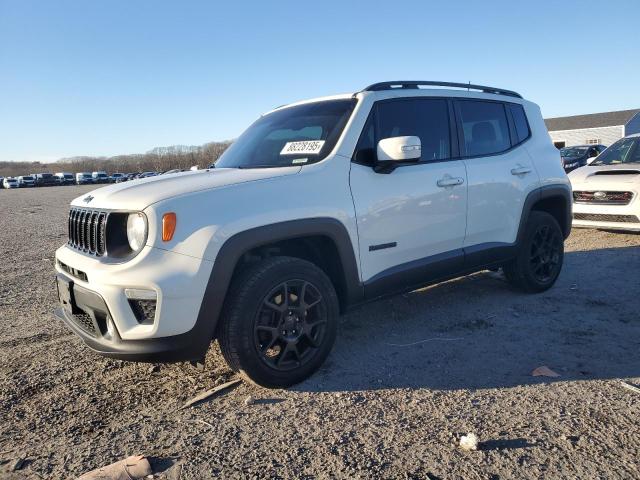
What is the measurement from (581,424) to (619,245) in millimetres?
5723

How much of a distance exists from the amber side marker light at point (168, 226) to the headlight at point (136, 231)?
110mm

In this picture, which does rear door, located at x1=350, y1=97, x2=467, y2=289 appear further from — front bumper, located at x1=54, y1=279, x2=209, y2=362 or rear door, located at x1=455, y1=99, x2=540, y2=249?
front bumper, located at x1=54, y1=279, x2=209, y2=362

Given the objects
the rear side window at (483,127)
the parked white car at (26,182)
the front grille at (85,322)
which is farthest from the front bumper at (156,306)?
the parked white car at (26,182)

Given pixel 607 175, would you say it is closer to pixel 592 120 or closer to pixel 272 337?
pixel 272 337

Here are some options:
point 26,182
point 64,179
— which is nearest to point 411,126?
point 26,182

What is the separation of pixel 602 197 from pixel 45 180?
247ft

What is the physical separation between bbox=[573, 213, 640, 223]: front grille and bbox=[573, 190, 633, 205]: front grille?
0.20 meters

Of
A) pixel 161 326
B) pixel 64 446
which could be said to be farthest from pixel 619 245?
pixel 64 446

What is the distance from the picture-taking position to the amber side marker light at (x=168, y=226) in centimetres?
266

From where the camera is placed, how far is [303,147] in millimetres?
3562

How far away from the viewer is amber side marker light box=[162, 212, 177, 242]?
8.72ft

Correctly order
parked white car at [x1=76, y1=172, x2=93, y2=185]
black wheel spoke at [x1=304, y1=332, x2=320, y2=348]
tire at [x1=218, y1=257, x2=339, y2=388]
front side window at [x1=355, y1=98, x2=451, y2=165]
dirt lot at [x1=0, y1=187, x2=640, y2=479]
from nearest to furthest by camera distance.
Answer: dirt lot at [x1=0, y1=187, x2=640, y2=479], tire at [x1=218, y1=257, x2=339, y2=388], black wheel spoke at [x1=304, y1=332, x2=320, y2=348], front side window at [x1=355, y1=98, x2=451, y2=165], parked white car at [x1=76, y1=172, x2=93, y2=185]

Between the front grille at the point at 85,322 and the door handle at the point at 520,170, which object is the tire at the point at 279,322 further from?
the door handle at the point at 520,170

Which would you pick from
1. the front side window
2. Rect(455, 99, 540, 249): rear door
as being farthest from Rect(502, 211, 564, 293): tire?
the front side window
